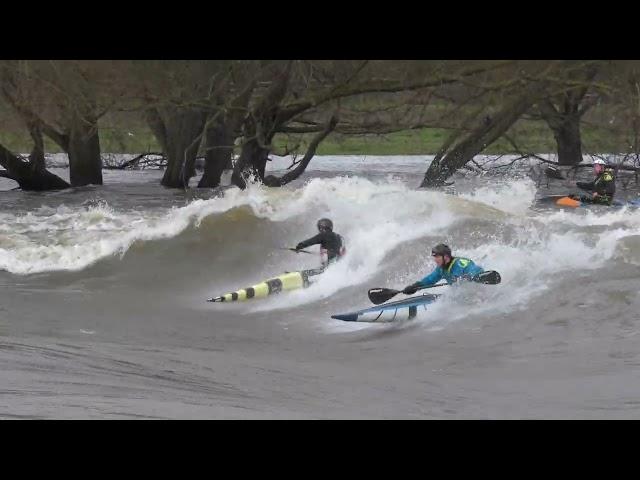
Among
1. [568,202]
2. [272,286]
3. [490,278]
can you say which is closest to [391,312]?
[490,278]

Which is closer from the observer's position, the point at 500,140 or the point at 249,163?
the point at 249,163

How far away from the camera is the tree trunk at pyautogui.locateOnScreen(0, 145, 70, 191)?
28328mm

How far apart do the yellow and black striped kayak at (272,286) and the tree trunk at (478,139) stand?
41.4 ft

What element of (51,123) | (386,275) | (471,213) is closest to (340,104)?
(471,213)

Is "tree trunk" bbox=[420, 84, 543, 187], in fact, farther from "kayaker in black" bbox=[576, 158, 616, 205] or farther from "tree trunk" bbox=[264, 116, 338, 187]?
"kayaker in black" bbox=[576, 158, 616, 205]

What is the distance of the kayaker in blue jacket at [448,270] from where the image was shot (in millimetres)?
11281

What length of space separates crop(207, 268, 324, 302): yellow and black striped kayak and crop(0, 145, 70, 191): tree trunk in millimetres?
17368

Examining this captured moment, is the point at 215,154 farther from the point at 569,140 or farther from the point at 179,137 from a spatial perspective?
the point at 569,140

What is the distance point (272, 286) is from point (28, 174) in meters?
17.8

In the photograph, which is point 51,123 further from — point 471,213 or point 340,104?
point 471,213

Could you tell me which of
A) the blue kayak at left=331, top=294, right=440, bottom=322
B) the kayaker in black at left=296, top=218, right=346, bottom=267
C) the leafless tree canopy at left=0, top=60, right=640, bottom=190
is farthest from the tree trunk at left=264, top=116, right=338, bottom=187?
the blue kayak at left=331, top=294, right=440, bottom=322

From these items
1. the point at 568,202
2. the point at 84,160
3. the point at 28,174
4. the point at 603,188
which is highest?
the point at 603,188

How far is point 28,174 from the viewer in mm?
28359

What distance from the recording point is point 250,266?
1582cm
